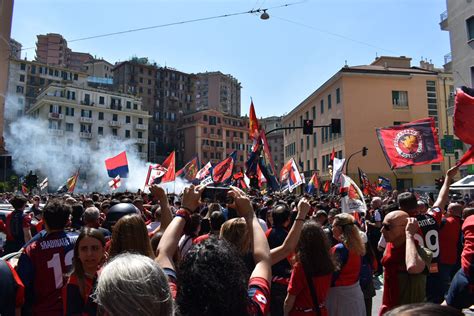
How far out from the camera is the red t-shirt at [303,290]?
11.6 feet

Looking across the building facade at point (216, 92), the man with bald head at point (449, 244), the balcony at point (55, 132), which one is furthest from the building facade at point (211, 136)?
the man with bald head at point (449, 244)

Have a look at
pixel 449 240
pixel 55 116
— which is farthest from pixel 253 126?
pixel 55 116

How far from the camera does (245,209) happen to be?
279cm

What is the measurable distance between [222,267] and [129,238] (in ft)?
5.03

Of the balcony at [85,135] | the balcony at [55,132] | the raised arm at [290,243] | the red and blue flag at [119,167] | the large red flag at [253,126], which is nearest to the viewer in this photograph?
the raised arm at [290,243]

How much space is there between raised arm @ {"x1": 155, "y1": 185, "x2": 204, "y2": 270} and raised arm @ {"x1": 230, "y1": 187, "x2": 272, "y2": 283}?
1.03ft

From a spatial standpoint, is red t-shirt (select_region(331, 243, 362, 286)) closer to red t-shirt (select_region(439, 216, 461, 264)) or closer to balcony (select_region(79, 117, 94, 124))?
red t-shirt (select_region(439, 216, 461, 264))

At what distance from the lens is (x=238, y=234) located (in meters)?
3.36

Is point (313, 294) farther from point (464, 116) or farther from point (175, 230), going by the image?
point (464, 116)

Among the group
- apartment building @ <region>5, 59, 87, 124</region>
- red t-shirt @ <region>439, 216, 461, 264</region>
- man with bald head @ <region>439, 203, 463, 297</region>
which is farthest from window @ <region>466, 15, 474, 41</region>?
apartment building @ <region>5, 59, 87, 124</region>

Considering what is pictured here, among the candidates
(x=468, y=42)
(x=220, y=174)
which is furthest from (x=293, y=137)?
(x=220, y=174)

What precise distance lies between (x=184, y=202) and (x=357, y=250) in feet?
7.14

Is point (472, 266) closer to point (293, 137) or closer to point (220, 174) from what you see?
point (220, 174)

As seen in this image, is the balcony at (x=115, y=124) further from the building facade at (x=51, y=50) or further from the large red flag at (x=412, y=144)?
the large red flag at (x=412, y=144)
